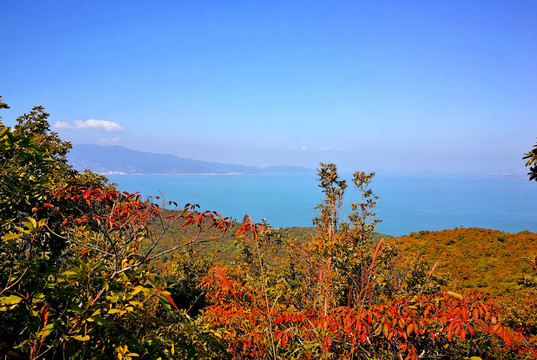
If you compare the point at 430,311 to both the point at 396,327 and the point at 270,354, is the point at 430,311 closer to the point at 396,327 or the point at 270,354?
the point at 396,327

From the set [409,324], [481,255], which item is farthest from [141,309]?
[481,255]

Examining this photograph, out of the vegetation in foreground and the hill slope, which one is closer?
the vegetation in foreground

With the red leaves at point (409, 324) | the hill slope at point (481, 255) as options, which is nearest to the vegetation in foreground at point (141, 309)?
the red leaves at point (409, 324)

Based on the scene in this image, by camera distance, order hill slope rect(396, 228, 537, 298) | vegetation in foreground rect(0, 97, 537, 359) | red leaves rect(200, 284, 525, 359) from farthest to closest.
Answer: hill slope rect(396, 228, 537, 298) → red leaves rect(200, 284, 525, 359) → vegetation in foreground rect(0, 97, 537, 359)

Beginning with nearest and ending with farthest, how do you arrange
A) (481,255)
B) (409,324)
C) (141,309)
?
(141,309)
(409,324)
(481,255)

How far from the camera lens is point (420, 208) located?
5384 inches

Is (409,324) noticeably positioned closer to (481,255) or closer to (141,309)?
(141,309)

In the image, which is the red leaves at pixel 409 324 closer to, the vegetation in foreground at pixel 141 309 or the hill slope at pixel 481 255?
the vegetation in foreground at pixel 141 309

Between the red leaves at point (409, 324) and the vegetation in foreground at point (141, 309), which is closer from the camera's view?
the vegetation in foreground at point (141, 309)

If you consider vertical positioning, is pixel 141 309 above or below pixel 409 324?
above

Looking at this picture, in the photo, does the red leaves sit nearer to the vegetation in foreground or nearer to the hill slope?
the vegetation in foreground

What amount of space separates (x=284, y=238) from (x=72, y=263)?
4.42 metres

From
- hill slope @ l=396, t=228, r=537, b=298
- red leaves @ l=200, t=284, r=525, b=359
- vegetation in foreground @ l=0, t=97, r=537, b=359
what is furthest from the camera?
hill slope @ l=396, t=228, r=537, b=298

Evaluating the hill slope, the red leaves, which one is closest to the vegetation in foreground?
the red leaves
